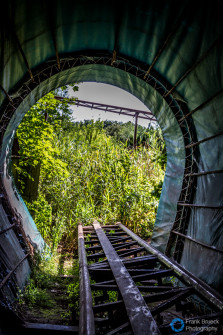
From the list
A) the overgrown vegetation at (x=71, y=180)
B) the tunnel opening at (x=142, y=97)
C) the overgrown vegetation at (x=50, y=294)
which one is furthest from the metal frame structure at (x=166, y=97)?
the overgrown vegetation at (x=50, y=294)

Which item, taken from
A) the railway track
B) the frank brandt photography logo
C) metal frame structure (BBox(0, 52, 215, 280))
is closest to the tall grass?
metal frame structure (BBox(0, 52, 215, 280))

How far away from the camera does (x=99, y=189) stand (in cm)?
887

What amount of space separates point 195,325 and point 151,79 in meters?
5.41

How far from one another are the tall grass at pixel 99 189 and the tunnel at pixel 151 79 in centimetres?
201

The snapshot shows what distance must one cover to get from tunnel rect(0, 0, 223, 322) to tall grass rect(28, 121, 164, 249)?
2.01m

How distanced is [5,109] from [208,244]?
5.05 metres

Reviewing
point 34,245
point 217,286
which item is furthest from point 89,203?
point 217,286

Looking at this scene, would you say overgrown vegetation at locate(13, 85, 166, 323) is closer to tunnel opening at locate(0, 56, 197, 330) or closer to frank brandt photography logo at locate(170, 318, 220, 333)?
tunnel opening at locate(0, 56, 197, 330)

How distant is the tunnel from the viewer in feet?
12.3

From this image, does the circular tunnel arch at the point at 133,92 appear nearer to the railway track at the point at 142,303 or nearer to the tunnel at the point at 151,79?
the tunnel at the point at 151,79

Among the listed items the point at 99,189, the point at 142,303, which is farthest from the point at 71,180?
the point at 142,303

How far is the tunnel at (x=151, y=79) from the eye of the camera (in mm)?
3742

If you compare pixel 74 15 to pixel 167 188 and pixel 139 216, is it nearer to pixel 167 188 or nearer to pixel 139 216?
pixel 167 188

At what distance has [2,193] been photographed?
4707 millimetres
